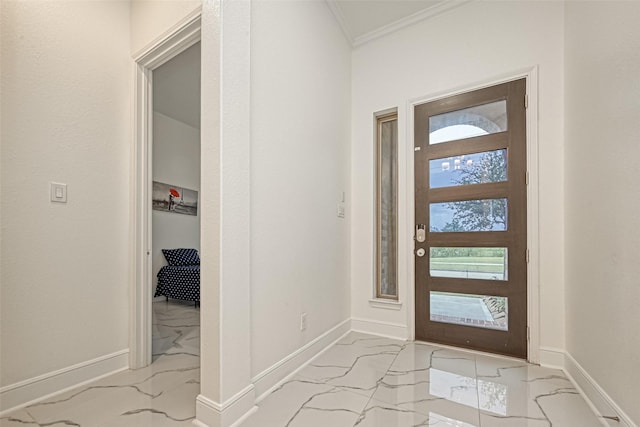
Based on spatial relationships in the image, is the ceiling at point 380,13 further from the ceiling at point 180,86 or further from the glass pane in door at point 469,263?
the glass pane in door at point 469,263

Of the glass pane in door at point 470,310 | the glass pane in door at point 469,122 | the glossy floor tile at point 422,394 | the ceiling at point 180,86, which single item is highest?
the ceiling at point 180,86

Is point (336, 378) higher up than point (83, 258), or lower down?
lower down

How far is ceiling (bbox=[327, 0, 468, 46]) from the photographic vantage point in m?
2.56

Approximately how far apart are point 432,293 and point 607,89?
1797 mm

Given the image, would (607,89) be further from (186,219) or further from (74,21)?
(186,219)

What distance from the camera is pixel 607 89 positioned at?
1.54m

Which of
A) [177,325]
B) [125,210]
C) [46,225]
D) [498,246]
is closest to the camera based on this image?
[46,225]

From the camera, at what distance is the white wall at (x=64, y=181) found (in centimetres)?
158

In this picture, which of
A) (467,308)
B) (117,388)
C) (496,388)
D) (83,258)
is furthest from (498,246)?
(83,258)

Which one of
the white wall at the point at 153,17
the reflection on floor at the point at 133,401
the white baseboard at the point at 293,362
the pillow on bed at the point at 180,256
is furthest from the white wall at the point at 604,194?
the pillow on bed at the point at 180,256

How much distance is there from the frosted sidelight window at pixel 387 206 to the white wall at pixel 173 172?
3.51m

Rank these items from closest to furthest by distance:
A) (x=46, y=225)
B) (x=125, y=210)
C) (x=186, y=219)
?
(x=46, y=225) < (x=125, y=210) < (x=186, y=219)

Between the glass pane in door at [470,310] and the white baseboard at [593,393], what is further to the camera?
the glass pane in door at [470,310]

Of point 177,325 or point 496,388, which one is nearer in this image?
point 496,388
